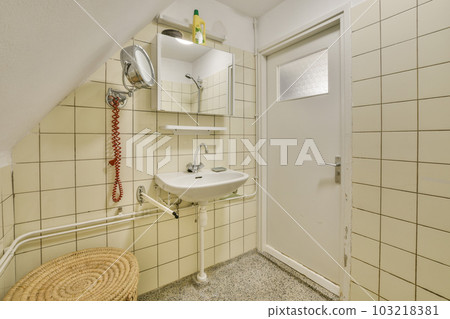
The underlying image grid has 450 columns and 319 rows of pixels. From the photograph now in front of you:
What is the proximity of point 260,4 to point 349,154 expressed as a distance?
1.36m

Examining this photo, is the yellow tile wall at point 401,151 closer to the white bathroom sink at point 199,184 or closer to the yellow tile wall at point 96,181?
the white bathroom sink at point 199,184

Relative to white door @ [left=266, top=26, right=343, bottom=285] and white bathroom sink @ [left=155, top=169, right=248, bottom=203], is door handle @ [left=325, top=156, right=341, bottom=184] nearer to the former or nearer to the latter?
white door @ [left=266, top=26, right=343, bottom=285]

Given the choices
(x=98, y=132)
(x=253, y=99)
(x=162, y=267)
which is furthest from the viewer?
(x=253, y=99)

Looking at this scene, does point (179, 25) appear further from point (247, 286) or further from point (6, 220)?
point (247, 286)

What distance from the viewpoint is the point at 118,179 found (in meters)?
1.26

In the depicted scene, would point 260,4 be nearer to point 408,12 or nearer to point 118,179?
point 408,12

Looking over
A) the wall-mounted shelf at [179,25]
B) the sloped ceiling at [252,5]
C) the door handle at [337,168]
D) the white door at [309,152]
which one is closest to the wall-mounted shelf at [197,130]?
the white door at [309,152]

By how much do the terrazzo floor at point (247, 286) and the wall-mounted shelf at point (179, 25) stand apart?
1.81 m

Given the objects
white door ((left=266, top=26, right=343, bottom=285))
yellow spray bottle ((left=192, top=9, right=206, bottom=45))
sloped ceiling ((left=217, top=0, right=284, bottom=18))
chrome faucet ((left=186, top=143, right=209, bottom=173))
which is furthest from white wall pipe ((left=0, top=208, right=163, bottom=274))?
sloped ceiling ((left=217, top=0, right=284, bottom=18))

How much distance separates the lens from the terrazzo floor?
1429 mm

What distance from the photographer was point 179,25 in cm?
146

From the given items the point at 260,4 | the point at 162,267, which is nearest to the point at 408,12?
the point at 260,4

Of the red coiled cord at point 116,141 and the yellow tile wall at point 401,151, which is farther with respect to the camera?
the red coiled cord at point 116,141

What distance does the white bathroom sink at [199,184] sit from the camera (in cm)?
120
